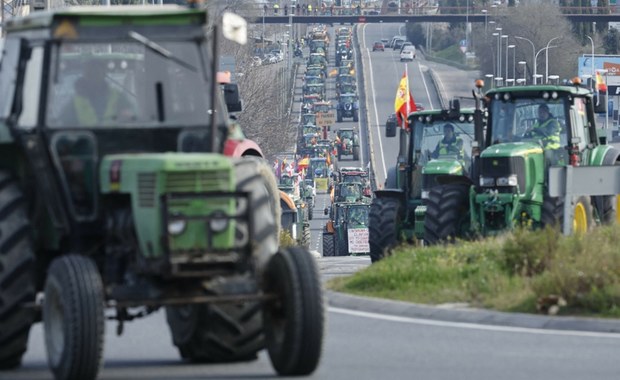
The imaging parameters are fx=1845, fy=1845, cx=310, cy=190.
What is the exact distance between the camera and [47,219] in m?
13.3

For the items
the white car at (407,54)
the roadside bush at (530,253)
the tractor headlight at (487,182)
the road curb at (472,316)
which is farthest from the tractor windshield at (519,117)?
the white car at (407,54)

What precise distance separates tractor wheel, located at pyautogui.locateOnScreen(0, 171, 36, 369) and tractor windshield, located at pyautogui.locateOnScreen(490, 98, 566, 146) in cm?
1580

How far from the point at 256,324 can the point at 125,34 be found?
224cm

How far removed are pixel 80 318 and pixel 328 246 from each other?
44.9 m

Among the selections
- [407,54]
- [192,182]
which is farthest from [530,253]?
[407,54]

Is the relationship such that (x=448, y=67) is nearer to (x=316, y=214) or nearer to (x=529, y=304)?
(x=316, y=214)

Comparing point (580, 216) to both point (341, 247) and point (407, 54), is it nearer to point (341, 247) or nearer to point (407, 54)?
point (341, 247)

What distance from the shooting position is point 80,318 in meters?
11.6

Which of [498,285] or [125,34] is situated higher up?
[125,34]

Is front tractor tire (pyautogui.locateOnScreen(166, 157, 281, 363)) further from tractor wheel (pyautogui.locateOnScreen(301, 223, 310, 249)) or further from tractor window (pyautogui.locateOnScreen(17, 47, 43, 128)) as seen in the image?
tractor wheel (pyautogui.locateOnScreen(301, 223, 310, 249))

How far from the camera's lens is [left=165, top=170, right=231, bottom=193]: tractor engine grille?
39.4ft

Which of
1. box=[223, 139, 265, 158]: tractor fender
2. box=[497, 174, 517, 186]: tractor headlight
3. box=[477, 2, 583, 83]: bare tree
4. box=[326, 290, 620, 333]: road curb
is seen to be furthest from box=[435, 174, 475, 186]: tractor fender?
box=[477, 2, 583, 83]: bare tree

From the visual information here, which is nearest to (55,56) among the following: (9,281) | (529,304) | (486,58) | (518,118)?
(9,281)

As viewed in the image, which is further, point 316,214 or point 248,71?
point 316,214
